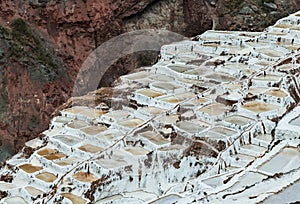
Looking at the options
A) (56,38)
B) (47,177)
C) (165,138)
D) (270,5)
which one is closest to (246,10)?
(270,5)

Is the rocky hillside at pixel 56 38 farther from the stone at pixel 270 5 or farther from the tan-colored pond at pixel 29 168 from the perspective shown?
the tan-colored pond at pixel 29 168

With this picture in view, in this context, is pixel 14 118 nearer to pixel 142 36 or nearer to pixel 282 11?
pixel 142 36

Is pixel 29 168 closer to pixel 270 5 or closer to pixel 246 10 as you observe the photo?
pixel 246 10

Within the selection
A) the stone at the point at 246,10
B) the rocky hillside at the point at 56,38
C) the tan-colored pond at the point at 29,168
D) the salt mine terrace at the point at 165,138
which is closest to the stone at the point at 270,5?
the rocky hillside at the point at 56,38

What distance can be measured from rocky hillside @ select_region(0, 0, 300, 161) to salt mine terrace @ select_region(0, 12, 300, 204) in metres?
6.56

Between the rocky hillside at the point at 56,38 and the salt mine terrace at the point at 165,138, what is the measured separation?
6559 millimetres

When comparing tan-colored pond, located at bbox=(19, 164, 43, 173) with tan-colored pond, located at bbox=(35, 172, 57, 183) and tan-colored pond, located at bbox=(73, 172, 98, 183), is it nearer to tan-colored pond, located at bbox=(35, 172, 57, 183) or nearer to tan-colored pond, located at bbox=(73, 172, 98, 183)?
tan-colored pond, located at bbox=(35, 172, 57, 183)

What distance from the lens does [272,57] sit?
7.29m

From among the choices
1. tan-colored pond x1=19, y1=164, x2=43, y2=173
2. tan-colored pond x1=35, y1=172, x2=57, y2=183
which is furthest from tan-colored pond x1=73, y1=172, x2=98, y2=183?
tan-colored pond x1=19, y1=164, x2=43, y2=173

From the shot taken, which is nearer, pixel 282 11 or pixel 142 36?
pixel 282 11

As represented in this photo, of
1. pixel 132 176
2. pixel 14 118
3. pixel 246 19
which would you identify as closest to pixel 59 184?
pixel 132 176

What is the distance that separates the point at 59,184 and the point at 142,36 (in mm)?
A: 10147

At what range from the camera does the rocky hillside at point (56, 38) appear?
13203mm

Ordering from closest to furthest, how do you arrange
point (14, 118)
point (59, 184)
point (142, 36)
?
point (59, 184) → point (14, 118) → point (142, 36)
